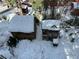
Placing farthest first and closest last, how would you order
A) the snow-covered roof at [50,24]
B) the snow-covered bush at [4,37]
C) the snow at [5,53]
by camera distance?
the snow-covered roof at [50,24]
the snow-covered bush at [4,37]
the snow at [5,53]

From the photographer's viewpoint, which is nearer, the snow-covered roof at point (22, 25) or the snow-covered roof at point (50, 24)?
the snow-covered roof at point (22, 25)

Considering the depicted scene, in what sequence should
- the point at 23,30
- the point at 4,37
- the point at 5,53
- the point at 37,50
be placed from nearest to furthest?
the point at 5,53 < the point at 37,50 < the point at 4,37 < the point at 23,30

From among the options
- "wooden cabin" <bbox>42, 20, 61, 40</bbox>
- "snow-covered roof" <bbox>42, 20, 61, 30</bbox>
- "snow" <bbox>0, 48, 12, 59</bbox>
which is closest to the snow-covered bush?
"snow" <bbox>0, 48, 12, 59</bbox>

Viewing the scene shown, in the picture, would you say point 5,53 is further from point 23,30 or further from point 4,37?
point 23,30


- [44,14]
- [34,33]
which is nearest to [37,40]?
[34,33]

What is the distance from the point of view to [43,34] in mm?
16344

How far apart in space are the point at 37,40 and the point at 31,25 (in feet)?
3.66

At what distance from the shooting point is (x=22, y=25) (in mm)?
16609

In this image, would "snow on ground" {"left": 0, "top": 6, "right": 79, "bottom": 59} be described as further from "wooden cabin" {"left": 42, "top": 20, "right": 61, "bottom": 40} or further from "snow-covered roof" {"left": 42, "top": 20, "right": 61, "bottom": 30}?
"snow-covered roof" {"left": 42, "top": 20, "right": 61, "bottom": 30}

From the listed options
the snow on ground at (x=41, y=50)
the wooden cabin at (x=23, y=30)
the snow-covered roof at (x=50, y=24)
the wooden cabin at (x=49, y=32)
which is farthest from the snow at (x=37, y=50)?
the snow-covered roof at (x=50, y=24)

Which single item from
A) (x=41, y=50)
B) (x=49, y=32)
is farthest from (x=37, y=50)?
(x=49, y=32)

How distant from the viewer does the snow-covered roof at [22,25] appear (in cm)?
1606

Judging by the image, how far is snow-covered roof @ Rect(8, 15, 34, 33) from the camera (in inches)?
632

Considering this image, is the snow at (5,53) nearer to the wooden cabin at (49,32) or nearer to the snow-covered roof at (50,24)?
the wooden cabin at (49,32)
